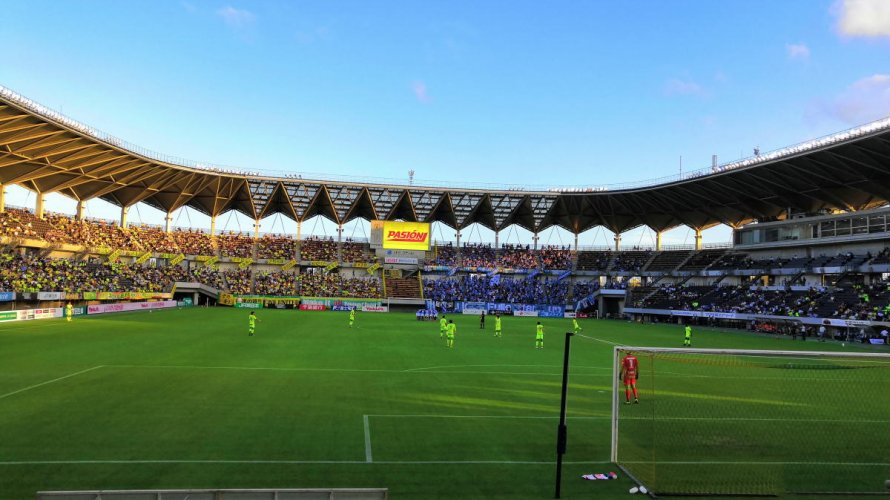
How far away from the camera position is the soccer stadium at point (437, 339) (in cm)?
945

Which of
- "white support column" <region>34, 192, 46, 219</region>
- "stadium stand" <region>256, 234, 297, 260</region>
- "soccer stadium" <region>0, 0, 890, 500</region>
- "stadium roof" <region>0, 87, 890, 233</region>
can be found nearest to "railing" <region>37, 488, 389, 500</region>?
"soccer stadium" <region>0, 0, 890, 500</region>

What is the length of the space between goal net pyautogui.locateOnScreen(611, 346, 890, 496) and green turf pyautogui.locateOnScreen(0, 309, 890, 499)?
8 centimetres

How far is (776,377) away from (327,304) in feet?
177

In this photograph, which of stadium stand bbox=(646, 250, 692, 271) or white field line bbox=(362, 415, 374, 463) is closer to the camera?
white field line bbox=(362, 415, 374, 463)

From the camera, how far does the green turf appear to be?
28.9 ft

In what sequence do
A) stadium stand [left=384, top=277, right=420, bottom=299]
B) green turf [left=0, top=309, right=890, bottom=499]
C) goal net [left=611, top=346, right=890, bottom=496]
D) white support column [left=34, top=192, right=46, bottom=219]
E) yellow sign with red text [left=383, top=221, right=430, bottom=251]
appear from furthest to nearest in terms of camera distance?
1. yellow sign with red text [left=383, top=221, right=430, bottom=251]
2. stadium stand [left=384, top=277, right=420, bottom=299]
3. white support column [left=34, top=192, right=46, bottom=219]
4. goal net [left=611, top=346, right=890, bottom=496]
5. green turf [left=0, top=309, right=890, bottom=499]

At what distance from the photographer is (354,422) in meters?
12.2

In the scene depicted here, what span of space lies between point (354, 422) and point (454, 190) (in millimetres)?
61342

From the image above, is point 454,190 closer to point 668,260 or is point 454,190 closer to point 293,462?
point 668,260

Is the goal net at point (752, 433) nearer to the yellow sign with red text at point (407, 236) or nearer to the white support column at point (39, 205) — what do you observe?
the yellow sign with red text at point (407, 236)

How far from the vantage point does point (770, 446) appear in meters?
11.3

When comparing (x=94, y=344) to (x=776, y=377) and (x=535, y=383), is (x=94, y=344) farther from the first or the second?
(x=776, y=377)

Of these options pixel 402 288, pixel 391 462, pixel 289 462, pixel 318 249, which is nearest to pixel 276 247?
pixel 318 249

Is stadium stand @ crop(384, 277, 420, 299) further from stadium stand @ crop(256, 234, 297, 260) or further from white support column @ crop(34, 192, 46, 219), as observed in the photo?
white support column @ crop(34, 192, 46, 219)
